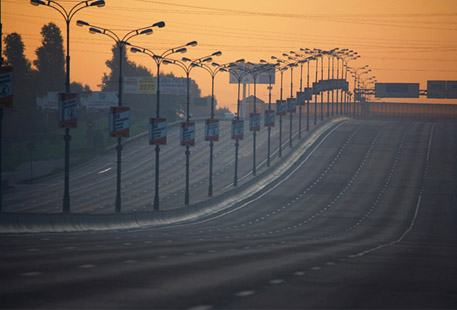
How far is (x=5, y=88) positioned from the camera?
3166 cm

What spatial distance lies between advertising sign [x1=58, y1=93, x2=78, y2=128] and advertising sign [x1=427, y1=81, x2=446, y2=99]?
135020mm

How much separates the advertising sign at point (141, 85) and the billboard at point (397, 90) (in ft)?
174

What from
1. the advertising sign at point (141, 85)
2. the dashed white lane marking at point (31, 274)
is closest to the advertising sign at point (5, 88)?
the dashed white lane marking at point (31, 274)

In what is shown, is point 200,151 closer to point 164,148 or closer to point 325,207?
point 164,148

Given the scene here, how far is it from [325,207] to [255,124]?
45.3 feet

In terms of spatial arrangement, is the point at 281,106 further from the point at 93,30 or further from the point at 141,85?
the point at 141,85

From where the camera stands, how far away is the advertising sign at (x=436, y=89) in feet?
533

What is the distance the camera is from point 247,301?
12.4m

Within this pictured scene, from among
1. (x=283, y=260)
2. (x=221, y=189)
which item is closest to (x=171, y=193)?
(x=221, y=189)

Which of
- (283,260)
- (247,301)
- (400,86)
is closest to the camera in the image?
(247,301)

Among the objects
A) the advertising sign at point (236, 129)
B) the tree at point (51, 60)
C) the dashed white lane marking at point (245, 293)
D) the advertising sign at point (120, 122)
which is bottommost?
the dashed white lane marking at point (245, 293)

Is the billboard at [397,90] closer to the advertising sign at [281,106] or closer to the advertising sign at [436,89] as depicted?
the advertising sign at [436,89]

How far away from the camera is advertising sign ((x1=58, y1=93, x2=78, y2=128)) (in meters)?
39.9

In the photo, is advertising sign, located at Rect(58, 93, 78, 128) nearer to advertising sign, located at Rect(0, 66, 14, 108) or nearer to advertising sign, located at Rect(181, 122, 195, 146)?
advertising sign, located at Rect(0, 66, 14, 108)
